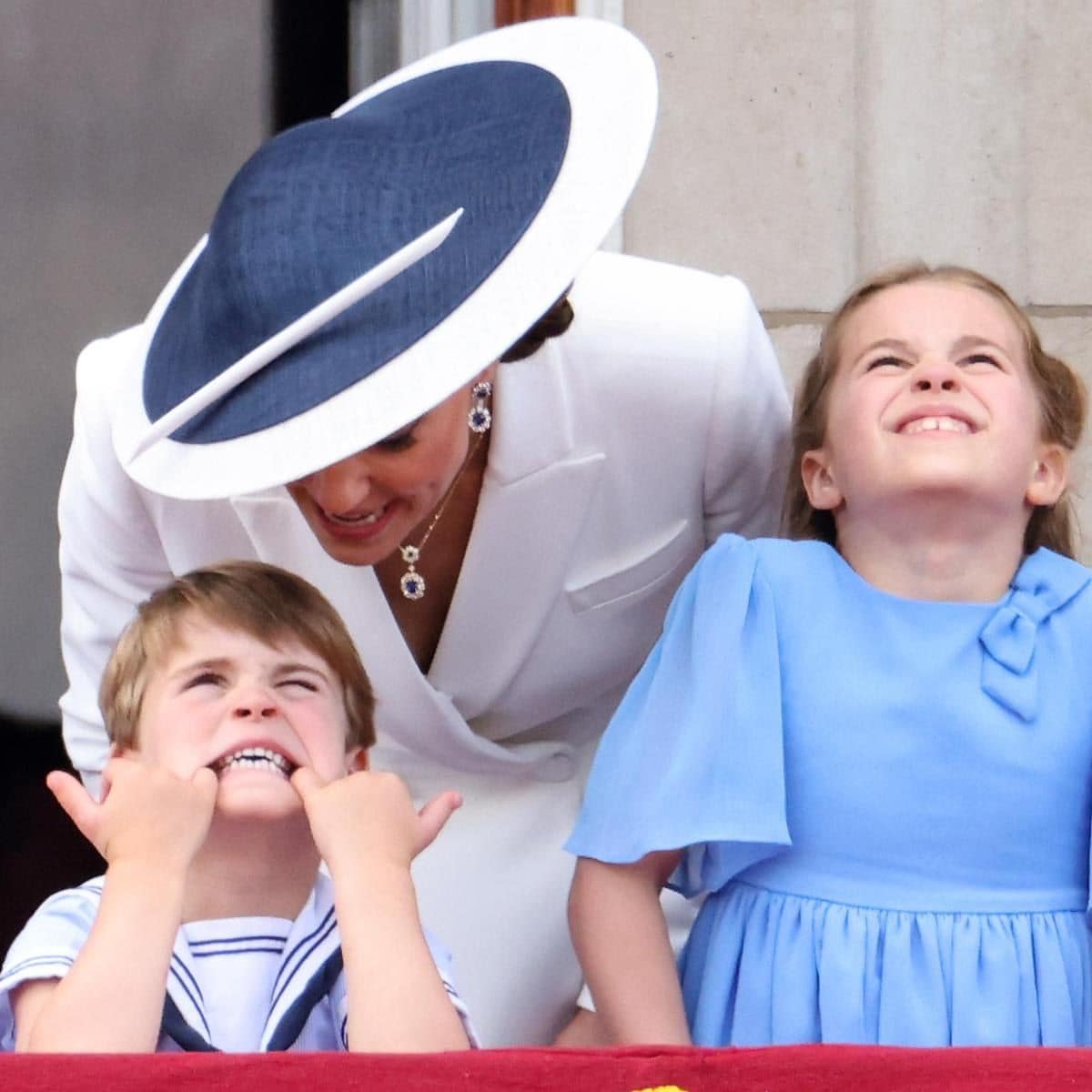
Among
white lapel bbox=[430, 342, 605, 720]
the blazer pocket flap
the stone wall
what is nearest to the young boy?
white lapel bbox=[430, 342, 605, 720]

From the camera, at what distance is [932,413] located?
5.76 ft

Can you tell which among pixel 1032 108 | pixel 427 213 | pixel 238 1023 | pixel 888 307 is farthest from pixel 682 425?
pixel 1032 108

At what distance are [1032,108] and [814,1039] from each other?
1692mm

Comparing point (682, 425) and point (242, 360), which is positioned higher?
point (242, 360)

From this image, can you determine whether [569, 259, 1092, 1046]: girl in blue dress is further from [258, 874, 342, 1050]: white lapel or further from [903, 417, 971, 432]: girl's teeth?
[258, 874, 342, 1050]: white lapel

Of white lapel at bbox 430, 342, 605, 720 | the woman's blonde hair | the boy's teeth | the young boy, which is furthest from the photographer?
white lapel at bbox 430, 342, 605, 720

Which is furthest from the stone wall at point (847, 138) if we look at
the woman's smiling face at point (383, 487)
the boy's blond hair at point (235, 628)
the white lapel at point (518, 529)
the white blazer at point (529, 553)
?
the boy's blond hair at point (235, 628)

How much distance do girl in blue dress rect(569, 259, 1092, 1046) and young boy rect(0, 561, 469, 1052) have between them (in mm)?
208

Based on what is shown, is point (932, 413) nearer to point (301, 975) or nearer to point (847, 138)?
point (301, 975)

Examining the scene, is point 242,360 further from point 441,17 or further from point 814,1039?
point 441,17

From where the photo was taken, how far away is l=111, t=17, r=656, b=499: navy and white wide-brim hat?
1479 millimetres

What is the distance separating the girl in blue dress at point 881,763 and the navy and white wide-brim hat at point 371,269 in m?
0.38

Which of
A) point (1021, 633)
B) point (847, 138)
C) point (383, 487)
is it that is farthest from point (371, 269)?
point (847, 138)

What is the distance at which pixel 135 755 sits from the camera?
5.48 ft
